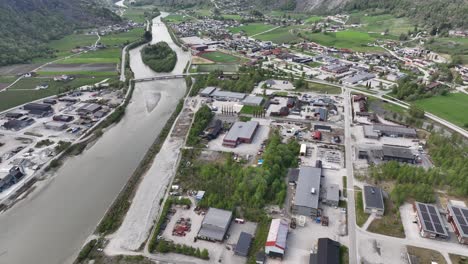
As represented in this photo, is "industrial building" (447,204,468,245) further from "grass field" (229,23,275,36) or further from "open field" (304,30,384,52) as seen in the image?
"grass field" (229,23,275,36)

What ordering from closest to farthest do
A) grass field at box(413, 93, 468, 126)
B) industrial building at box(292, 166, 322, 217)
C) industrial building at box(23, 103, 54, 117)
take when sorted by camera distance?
industrial building at box(292, 166, 322, 217), grass field at box(413, 93, 468, 126), industrial building at box(23, 103, 54, 117)

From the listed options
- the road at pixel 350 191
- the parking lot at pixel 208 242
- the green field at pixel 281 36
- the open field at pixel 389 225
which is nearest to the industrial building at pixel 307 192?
the road at pixel 350 191

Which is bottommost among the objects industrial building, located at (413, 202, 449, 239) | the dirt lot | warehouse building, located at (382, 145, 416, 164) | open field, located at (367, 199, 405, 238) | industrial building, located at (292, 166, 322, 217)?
the dirt lot

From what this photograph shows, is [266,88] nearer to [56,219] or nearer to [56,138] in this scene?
[56,138]

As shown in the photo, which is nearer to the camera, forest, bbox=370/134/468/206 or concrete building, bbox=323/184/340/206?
concrete building, bbox=323/184/340/206

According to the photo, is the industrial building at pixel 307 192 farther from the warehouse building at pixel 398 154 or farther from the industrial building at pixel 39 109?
the industrial building at pixel 39 109

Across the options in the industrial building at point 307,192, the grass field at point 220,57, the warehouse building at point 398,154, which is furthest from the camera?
the grass field at point 220,57

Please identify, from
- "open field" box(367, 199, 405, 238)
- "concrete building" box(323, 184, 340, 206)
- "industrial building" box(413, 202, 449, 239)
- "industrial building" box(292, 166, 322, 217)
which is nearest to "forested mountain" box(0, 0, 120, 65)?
"industrial building" box(292, 166, 322, 217)

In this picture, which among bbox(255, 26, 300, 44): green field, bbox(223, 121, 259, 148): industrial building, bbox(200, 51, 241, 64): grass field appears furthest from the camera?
bbox(255, 26, 300, 44): green field
